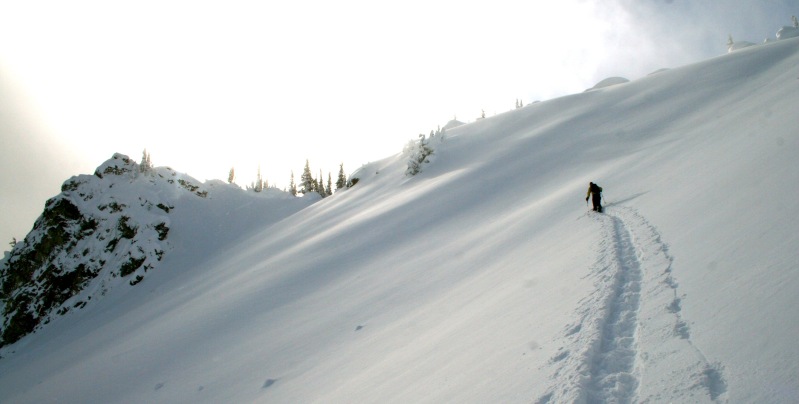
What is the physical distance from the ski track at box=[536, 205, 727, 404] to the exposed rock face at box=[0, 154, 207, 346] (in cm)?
3738

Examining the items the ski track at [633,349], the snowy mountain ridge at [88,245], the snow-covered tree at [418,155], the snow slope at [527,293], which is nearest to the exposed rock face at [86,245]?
the snowy mountain ridge at [88,245]

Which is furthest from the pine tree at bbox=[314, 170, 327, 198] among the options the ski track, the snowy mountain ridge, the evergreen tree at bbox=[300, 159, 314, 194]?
the ski track

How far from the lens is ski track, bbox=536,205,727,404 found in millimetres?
3619

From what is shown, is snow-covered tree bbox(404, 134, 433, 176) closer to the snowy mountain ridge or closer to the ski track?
the snowy mountain ridge

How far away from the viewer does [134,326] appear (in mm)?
21328

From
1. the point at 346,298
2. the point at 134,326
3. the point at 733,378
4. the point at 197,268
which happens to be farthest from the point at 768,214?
the point at 197,268

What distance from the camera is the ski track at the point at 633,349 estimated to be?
362 cm

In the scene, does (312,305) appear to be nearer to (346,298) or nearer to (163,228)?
(346,298)

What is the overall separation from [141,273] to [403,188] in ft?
78.3

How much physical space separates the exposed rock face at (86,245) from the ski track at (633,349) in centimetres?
3738

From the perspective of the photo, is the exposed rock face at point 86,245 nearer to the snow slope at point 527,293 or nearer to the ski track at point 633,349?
the snow slope at point 527,293

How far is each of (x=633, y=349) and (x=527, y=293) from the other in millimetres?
3318

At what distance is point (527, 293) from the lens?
777 cm

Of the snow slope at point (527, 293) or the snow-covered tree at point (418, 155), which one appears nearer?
the snow slope at point (527, 293)
